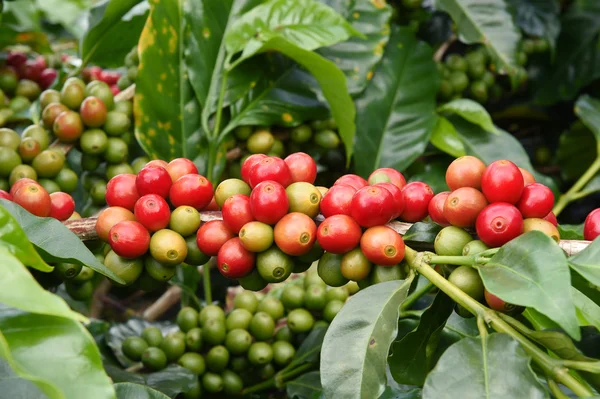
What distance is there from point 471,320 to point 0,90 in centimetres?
134

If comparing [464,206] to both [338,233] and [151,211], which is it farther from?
[151,211]

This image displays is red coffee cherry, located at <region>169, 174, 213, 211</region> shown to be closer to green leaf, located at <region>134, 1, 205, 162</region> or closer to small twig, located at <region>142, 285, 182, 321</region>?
green leaf, located at <region>134, 1, 205, 162</region>

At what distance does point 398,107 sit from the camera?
180 centimetres

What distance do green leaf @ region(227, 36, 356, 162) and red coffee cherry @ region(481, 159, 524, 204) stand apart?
67 cm

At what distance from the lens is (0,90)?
1.66m

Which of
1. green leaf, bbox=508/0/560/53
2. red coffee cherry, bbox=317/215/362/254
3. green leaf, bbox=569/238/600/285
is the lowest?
green leaf, bbox=508/0/560/53

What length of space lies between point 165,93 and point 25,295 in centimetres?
94

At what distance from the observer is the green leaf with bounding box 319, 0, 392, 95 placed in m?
1.69

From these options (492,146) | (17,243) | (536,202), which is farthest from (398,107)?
(17,243)

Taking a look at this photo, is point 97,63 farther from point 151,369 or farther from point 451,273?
point 451,273

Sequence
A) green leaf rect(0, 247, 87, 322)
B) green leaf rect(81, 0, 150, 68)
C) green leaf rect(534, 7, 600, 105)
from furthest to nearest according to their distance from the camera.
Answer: green leaf rect(534, 7, 600, 105)
green leaf rect(81, 0, 150, 68)
green leaf rect(0, 247, 87, 322)

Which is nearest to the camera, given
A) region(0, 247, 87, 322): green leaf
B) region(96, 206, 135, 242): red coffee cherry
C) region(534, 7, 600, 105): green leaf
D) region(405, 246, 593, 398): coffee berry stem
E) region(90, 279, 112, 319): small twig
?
region(0, 247, 87, 322): green leaf

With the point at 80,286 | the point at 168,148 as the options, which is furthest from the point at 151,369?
the point at 168,148

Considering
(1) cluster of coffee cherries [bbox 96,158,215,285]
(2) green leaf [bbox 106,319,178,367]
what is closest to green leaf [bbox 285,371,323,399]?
(2) green leaf [bbox 106,319,178,367]
